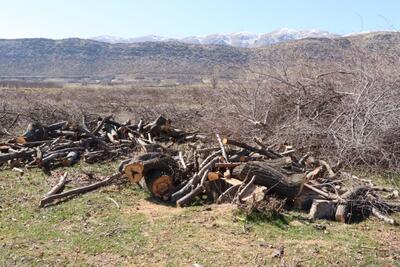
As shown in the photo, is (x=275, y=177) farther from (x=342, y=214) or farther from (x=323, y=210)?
(x=342, y=214)

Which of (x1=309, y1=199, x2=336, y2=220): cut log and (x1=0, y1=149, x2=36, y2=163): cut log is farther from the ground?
(x1=309, y1=199, x2=336, y2=220): cut log

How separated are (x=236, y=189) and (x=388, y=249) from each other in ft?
7.59

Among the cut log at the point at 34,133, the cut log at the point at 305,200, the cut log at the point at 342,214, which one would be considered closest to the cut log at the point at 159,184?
the cut log at the point at 305,200

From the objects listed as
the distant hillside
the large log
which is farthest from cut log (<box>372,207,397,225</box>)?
the distant hillside

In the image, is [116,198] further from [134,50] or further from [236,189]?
[134,50]

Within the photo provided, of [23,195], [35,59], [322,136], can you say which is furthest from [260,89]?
[35,59]

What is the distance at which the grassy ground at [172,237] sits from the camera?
5141 mm

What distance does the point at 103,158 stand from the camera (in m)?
10.2

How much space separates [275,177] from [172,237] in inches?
75.0

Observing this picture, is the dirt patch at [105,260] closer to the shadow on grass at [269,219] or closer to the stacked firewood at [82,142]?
the shadow on grass at [269,219]

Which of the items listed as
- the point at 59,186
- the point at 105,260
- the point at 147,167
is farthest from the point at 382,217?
the point at 59,186

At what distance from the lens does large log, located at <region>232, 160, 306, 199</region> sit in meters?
6.77

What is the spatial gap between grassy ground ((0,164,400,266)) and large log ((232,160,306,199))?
39cm

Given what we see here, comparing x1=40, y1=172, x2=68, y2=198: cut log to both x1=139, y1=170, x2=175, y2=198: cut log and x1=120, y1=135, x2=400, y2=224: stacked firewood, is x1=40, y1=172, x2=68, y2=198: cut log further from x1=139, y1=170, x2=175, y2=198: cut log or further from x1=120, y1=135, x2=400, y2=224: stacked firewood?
x1=139, y1=170, x2=175, y2=198: cut log
